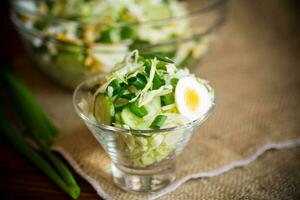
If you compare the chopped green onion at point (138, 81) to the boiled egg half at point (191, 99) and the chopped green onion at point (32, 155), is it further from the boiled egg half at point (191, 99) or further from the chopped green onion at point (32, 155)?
the chopped green onion at point (32, 155)

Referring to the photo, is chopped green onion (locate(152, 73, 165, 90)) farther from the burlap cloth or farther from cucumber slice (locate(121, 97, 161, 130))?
the burlap cloth

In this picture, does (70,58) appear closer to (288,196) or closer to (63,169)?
(63,169)

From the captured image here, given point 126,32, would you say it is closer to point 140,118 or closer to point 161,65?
point 161,65

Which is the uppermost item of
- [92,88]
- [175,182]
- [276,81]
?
[92,88]

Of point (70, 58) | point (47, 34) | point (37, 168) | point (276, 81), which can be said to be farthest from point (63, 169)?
point (276, 81)

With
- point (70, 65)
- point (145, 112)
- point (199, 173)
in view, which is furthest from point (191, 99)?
point (70, 65)
